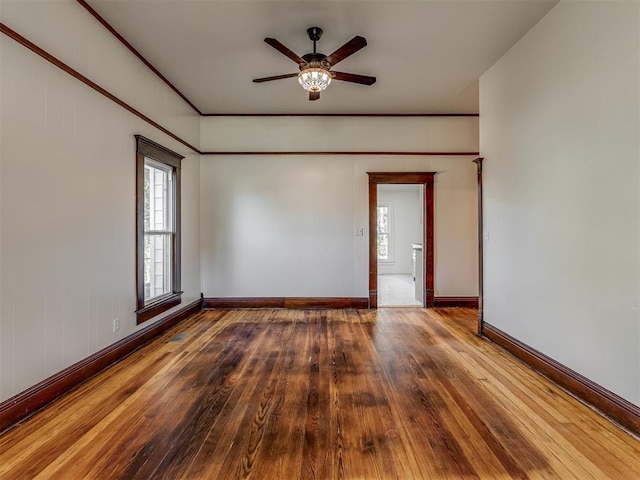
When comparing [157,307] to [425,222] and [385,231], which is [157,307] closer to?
[425,222]

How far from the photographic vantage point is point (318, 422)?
2105mm

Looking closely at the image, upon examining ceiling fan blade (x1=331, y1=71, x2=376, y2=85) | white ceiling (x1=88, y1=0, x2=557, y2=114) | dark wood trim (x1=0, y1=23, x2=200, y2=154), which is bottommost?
dark wood trim (x1=0, y1=23, x2=200, y2=154)

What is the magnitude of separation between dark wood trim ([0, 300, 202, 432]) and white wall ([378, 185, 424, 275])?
25.9ft

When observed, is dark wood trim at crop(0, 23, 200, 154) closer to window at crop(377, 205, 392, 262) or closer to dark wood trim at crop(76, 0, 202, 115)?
dark wood trim at crop(76, 0, 202, 115)

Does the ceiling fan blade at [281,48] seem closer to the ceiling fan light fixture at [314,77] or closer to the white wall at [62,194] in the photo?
the ceiling fan light fixture at [314,77]

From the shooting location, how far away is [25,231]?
2168 mm

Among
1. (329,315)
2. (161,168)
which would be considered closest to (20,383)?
(161,168)

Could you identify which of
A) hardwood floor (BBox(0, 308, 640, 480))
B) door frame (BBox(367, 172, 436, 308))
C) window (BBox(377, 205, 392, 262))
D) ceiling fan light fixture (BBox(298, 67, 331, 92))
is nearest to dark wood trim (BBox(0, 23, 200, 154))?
ceiling fan light fixture (BBox(298, 67, 331, 92))

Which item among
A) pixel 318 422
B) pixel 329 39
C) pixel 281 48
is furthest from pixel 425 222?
pixel 318 422

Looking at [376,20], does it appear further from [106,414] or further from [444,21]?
[106,414]

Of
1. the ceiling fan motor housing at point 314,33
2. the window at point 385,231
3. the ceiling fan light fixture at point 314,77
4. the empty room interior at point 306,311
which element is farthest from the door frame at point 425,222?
the window at point 385,231

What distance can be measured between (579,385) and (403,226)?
8244 mm

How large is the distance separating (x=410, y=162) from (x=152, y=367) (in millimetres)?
4525

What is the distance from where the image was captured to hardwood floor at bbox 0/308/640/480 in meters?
1.71
